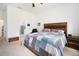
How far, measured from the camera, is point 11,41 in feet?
4.75

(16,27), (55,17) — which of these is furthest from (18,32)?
(55,17)

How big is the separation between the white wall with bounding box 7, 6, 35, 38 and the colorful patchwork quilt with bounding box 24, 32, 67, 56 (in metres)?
0.19

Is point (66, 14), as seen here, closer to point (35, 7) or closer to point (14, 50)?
point (35, 7)

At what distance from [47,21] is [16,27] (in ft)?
1.58

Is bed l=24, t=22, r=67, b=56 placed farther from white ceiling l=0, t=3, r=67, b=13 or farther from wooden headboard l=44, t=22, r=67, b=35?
white ceiling l=0, t=3, r=67, b=13

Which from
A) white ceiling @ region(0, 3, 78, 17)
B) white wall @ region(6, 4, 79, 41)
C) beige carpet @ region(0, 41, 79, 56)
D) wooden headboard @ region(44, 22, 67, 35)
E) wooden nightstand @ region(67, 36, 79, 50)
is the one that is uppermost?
white ceiling @ region(0, 3, 78, 17)

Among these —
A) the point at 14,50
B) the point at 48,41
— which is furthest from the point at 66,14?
the point at 14,50

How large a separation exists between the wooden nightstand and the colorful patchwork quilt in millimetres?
65

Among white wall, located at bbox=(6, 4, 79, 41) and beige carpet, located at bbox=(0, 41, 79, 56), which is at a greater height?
white wall, located at bbox=(6, 4, 79, 41)

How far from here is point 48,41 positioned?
138 centimetres

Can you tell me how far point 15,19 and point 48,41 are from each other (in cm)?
59

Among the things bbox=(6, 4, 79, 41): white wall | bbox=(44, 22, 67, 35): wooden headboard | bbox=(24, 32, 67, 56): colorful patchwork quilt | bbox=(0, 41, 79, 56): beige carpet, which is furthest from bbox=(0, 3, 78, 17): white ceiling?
bbox=(0, 41, 79, 56): beige carpet

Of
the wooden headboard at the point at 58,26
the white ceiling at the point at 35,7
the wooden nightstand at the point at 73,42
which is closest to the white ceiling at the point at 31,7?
the white ceiling at the point at 35,7

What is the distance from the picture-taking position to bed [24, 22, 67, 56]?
134 cm
